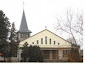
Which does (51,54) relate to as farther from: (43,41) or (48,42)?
(43,41)

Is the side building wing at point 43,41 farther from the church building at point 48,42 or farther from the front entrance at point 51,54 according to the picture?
the front entrance at point 51,54

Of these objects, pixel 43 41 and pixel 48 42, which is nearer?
pixel 43 41

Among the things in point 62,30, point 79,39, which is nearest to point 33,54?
point 62,30

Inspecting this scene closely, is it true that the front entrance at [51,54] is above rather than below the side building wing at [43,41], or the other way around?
below

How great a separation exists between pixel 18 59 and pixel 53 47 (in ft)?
4.22

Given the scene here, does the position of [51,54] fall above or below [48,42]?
below

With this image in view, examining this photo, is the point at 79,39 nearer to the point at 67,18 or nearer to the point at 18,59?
the point at 67,18

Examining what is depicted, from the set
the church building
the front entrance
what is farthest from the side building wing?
the front entrance

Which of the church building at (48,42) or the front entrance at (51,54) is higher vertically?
the church building at (48,42)

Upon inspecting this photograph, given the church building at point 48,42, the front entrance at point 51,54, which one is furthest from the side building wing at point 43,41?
the front entrance at point 51,54

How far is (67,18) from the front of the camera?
13.0 feet

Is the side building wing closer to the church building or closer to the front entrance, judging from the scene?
the church building

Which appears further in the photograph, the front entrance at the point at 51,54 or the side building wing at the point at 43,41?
the side building wing at the point at 43,41

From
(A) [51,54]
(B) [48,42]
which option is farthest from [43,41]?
(A) [51,54]
